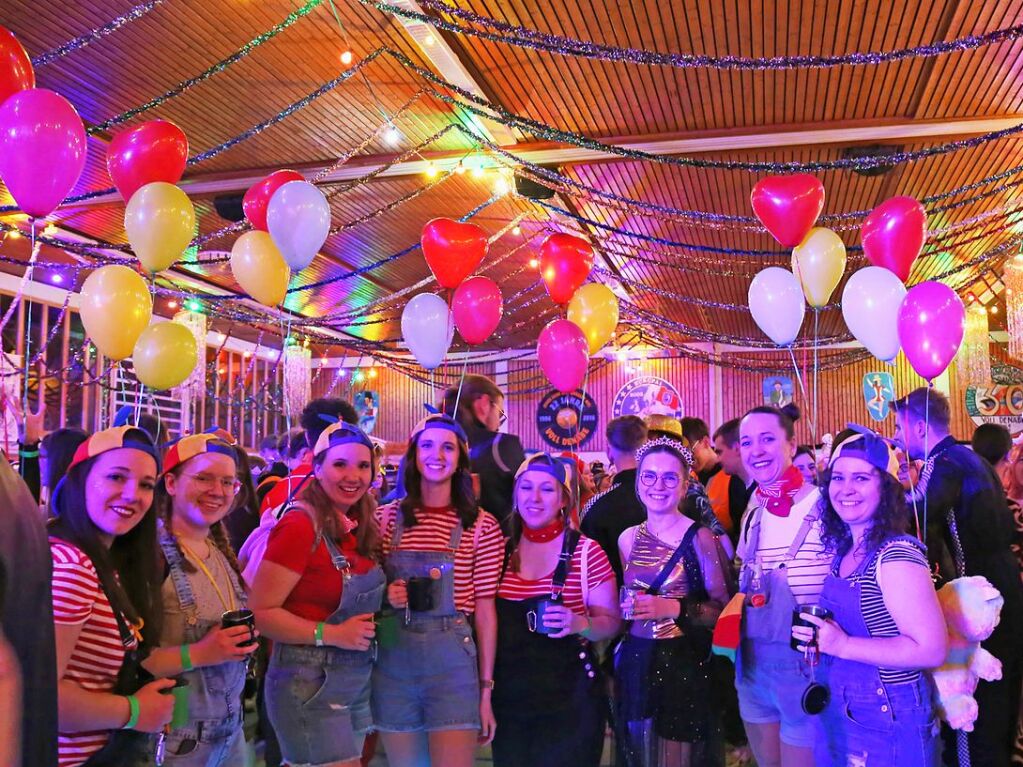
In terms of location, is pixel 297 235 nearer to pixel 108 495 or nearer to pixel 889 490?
pixel 108 495

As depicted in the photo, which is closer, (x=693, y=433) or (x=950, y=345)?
(x=950, y=345)

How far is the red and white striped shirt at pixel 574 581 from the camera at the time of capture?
9.78 feet

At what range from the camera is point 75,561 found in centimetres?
188

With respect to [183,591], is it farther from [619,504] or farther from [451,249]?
[451,249]

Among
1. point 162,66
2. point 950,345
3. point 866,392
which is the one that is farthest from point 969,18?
point 866,392

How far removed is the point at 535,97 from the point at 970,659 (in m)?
4.58

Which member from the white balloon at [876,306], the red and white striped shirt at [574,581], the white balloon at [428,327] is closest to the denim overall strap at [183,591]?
the red and white striped shirt at [574,581]

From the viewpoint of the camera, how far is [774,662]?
277cm

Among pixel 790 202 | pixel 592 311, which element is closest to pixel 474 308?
pixel 592 311

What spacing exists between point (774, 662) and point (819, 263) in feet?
7.87

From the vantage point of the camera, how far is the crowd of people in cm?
209

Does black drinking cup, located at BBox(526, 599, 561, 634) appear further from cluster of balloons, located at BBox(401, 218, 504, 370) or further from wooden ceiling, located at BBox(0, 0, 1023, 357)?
wooden ceiling, located at BBox(0, 0, 1023, 357)

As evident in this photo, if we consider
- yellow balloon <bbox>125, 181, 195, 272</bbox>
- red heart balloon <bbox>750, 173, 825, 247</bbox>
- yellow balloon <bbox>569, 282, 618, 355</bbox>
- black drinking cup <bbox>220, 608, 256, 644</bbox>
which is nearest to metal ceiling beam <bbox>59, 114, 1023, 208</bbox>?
yellow balloon <bbox>569, 282, 618, 355</bbox>

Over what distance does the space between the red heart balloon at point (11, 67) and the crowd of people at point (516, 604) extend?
58.3 inches
